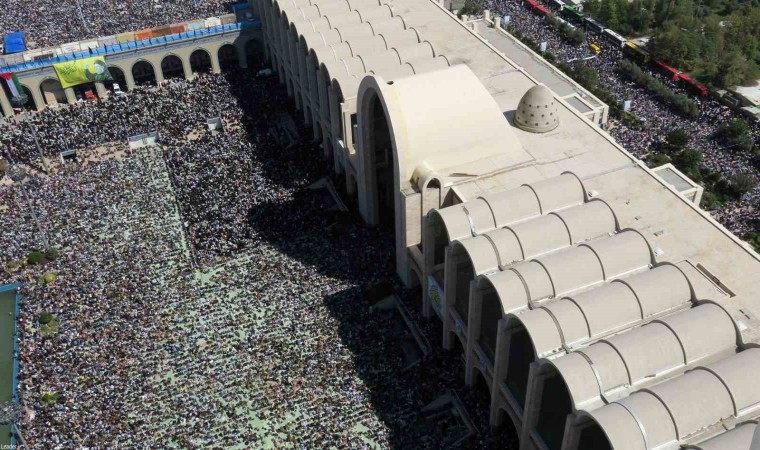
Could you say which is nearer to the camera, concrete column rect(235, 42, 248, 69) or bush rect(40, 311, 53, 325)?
bush rect(40, 311, 53, 325)

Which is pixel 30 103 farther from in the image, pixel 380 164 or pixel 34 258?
pixel 380 164

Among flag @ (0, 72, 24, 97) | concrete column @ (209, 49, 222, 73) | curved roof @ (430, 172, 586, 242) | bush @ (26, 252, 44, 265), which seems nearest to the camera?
curved roof @ (430, 172, 586, 242)

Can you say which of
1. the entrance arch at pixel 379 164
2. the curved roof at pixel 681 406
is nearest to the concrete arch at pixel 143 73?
the entrance arch at pixel 379 164

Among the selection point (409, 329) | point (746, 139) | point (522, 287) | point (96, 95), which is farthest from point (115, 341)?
point (746, 139)

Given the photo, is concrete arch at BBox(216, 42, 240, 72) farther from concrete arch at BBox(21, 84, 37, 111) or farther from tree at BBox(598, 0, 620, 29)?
tree at BBox(598, 0, 620, 29)

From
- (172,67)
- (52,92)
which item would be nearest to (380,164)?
(172,67)

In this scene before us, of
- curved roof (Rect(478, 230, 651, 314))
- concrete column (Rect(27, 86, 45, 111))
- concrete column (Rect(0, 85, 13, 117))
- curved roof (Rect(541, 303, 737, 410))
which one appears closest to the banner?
concrete column (Rect(27, 86, 45, 111))

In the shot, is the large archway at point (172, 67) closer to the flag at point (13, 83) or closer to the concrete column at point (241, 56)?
the concrete column at point (241, 56)

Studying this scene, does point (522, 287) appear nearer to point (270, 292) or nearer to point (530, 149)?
point (530, 149)
